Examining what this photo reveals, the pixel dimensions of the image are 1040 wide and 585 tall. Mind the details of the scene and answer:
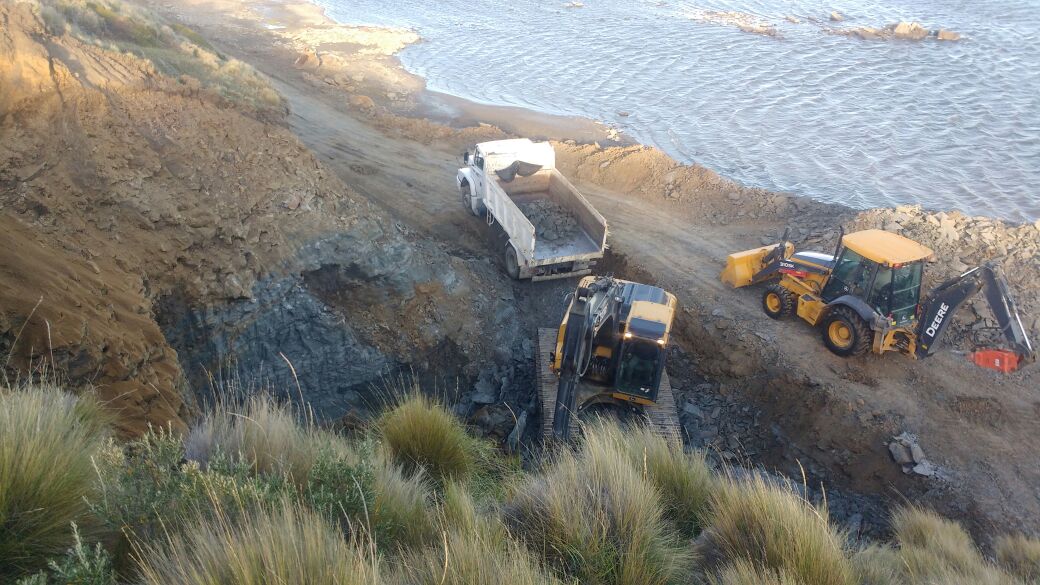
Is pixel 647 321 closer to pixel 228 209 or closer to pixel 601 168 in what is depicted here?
pixel 228 209

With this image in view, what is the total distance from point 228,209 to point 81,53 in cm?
499

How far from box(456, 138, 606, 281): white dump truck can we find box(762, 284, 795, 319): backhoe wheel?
147 inches

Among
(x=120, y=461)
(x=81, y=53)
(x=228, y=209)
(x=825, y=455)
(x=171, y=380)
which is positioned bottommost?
(x=825, y=455)

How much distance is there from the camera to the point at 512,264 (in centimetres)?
1644

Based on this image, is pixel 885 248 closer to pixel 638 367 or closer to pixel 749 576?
pixel 638 367

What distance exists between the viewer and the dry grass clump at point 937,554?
6.03 metres

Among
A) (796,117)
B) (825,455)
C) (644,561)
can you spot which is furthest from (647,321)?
(796,117)

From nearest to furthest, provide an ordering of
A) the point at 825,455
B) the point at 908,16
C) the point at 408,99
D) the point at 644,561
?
the point at 644,561 → the point at 825,455 → the point at 408,99 → the point at 908,16

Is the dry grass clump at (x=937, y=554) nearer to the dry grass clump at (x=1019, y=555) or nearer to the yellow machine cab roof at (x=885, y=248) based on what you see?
the dry grass clump at (x=1019, y=555)

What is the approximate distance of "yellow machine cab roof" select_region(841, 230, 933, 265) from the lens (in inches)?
493

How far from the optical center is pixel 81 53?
46.1 feet

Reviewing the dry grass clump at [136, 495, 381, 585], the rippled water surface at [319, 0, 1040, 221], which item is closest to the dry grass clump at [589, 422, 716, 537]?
the dry grass clump at [136, 495, 381, 585]

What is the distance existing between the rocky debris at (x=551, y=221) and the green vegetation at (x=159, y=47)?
26.2 feet

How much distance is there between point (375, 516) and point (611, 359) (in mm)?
7604
